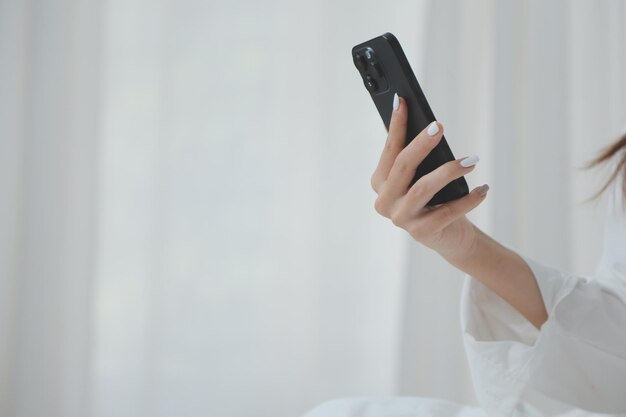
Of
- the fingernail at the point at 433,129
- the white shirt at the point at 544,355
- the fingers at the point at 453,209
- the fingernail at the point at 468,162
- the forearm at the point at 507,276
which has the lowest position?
the white shirt at the point at 544,355

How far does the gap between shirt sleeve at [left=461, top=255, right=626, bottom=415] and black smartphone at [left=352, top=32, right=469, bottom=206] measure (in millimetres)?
198

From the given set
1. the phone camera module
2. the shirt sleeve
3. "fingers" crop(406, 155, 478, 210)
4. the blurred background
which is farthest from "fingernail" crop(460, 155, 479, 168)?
the blurred background

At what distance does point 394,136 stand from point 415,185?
0.06m

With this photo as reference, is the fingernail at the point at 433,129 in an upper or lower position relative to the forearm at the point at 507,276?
upper

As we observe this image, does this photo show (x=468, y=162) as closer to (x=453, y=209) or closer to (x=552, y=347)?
(x=453, y=209)

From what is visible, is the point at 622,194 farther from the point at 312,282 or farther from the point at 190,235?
the point at 190,235

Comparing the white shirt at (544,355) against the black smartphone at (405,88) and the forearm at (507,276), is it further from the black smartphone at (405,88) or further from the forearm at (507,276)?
the black smartphone at (405,88)

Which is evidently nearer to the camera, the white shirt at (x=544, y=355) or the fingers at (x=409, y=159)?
the fingers at (x=409, y=159)

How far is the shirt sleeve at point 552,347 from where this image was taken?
688 millimetres

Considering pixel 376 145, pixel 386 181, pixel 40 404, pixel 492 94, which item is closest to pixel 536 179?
pixel 492 94

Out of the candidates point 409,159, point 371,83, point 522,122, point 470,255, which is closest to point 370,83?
point 371,83

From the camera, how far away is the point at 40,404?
140 centimetres

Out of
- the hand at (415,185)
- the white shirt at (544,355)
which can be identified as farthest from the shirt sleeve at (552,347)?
the hand at (415,185)

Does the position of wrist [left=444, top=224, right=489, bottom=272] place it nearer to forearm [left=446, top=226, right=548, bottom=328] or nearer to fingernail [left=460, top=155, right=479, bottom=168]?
forearm [left=446, top=226, right=548, bottom=328]
